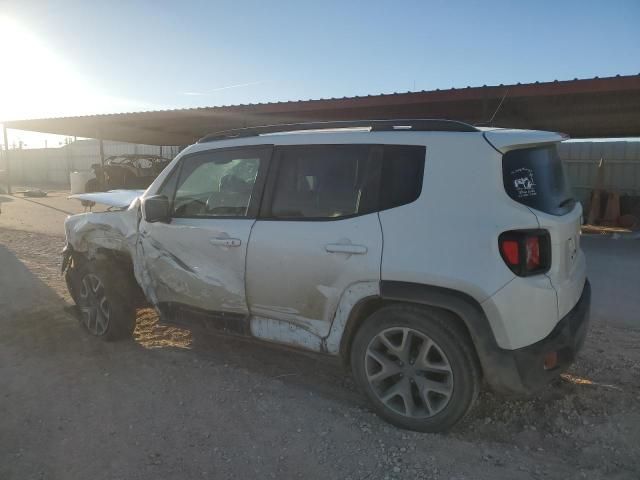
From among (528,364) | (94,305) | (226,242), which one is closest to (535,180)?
(528,364)

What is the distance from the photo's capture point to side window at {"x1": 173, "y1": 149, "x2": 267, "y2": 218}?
3.54 m

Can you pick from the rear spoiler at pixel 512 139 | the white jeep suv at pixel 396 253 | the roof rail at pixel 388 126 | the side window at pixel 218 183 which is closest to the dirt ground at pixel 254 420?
the white jeep suv at pixel 396 253

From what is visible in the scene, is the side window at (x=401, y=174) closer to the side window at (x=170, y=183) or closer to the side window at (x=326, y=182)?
the side window at (x=326, y=182)

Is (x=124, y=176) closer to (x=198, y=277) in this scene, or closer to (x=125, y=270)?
(x=125, y=270)

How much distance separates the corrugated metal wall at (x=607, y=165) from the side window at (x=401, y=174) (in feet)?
57.4

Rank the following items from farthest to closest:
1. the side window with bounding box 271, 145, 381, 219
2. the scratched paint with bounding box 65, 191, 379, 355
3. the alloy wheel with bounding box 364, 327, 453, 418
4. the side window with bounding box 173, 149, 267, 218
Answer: the side window with bounding box 173, 149, 267, 218 < the scratched paint with bounding box 65, 191, 379, 355 < the side window with bounding box 271, 145, 381, 219 < the alloy wheel with bounding box 364, 327, 453, 418

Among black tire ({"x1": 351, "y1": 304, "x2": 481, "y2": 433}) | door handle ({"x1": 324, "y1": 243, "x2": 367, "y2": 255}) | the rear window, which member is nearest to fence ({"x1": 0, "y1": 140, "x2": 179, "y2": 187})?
door handle ({"x1": 324, "y1": 243, "x2": 367, "y2": 255})

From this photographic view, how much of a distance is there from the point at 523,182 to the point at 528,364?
1.01 metres

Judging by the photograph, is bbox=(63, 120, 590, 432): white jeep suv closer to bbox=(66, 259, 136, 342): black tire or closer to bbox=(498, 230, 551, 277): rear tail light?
bbox=(498, 230, 551, 277): rear tail light

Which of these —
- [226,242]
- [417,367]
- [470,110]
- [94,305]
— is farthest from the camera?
[470,110]

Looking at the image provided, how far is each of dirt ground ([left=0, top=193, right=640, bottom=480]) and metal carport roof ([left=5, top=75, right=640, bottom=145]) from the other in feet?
21.3

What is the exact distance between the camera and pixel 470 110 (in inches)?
499

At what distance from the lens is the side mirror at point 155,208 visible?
3748 millimetres

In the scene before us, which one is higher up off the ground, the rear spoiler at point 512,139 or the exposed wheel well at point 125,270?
the rear spoiler at point 512,139
